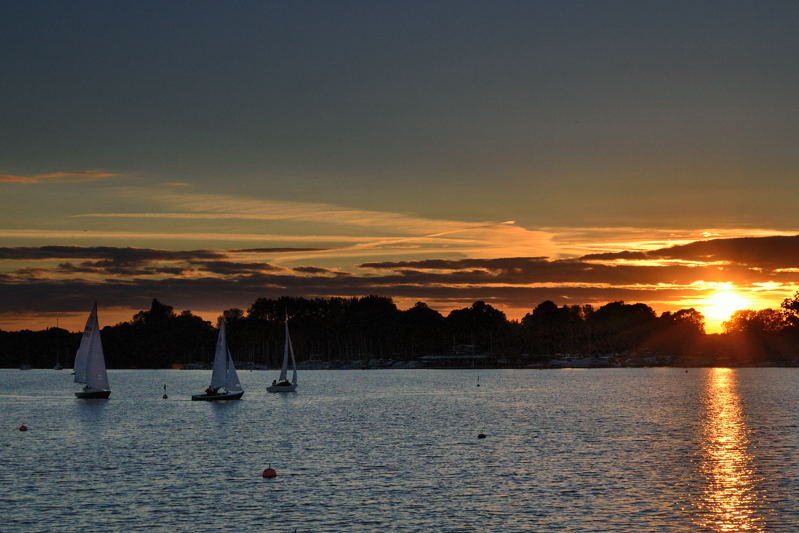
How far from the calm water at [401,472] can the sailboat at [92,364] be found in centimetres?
1648

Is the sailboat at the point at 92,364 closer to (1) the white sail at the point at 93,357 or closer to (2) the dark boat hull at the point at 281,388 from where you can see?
(1) the white sail at the point at 93,357

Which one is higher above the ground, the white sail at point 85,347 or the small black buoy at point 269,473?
the white sail at point 85,347

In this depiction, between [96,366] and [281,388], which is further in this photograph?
[281,388]

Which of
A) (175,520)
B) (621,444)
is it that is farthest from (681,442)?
(175,520)

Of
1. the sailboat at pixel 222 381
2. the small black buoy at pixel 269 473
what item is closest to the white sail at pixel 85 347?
the sailboat at pixel 222 381

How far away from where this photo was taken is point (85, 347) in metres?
161

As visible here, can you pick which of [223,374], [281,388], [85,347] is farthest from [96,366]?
[281,388]

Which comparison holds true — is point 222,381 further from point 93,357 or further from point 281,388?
point 281,388

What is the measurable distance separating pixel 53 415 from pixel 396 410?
50.6 metres

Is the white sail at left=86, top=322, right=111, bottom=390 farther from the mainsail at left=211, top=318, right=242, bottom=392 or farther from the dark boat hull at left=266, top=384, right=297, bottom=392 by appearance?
the dark boat hull at left=266, top=384, right=297, bottom=392

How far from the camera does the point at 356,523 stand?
171 feet

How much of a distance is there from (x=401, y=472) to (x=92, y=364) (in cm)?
9519

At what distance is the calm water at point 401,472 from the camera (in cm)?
5366

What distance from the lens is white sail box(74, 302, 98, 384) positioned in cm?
15112
